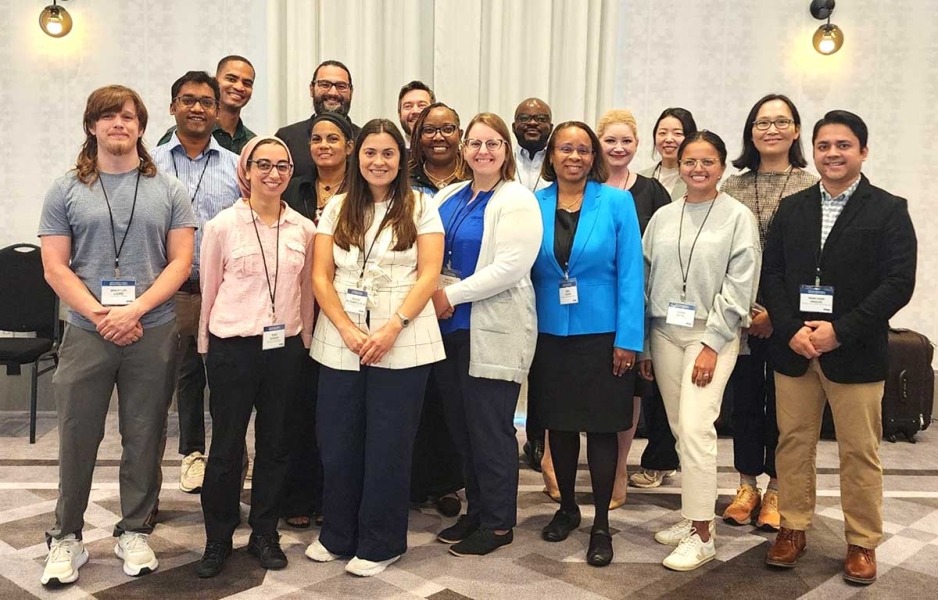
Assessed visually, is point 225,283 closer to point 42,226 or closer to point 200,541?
→ point 42,226

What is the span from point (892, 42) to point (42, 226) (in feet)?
18.0

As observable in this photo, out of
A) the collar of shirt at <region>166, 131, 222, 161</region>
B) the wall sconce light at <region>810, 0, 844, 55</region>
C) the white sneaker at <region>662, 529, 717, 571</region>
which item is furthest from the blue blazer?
the wall sconce light at <region>810, 0, 844, 55</region>

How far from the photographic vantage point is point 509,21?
531 centimetres

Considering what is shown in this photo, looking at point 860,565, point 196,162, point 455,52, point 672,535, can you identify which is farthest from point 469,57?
point 860,565

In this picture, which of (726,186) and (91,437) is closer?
(91,437)

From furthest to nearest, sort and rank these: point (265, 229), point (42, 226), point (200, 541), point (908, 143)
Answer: point (908, 143), point (200, 541), point (265, 229), point (42, 226)

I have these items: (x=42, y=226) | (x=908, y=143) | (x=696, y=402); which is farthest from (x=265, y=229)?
(x=908, y=143)

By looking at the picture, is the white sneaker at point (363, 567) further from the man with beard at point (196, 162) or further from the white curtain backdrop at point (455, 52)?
the white curtain backdrop at point (455, 52)

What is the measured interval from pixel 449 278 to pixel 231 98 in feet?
5.75

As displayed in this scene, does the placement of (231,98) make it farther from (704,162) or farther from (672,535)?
(672,535)

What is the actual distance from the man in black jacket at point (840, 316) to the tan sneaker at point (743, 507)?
0.38 meters

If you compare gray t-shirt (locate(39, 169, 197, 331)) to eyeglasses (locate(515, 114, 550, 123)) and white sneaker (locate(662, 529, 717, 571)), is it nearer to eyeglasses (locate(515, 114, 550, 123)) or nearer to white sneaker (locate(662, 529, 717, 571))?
eyeglasses (locate(515, 114, 550, 123))

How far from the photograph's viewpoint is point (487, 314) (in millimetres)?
2928

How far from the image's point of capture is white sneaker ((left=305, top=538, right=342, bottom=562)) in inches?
116
